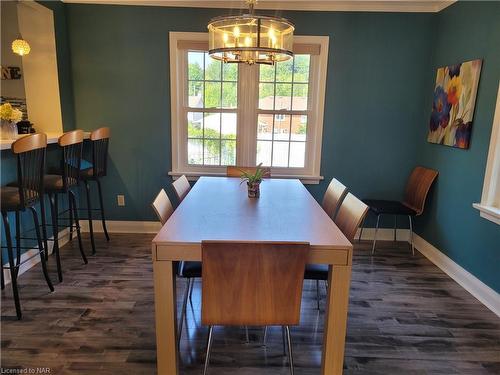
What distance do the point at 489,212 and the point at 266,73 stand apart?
7.85 ft

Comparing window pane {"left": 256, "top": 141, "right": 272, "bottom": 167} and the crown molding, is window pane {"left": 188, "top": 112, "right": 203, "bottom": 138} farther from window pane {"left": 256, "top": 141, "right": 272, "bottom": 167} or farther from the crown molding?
the crown molding

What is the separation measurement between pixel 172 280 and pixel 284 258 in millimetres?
539

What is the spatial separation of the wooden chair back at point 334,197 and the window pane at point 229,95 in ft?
5.46

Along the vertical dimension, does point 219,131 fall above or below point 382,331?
above

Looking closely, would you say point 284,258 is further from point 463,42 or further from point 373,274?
point 463,42

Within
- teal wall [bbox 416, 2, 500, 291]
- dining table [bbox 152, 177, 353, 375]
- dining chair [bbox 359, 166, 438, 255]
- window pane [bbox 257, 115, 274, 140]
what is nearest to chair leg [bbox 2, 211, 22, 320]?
dining table [bbox 152, 177, 353, 375]

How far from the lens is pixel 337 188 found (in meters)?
2.50

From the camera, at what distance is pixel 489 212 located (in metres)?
2.54

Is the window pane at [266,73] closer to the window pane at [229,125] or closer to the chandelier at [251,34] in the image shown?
the window pane at [229,125]

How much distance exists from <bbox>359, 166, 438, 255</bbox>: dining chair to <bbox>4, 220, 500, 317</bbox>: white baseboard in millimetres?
196

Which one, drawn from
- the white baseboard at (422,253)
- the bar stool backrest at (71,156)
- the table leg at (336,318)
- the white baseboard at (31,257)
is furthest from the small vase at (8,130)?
the table leg at (336,318)

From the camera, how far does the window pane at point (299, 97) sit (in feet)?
12.3

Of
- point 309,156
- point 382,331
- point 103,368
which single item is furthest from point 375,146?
point 103,368

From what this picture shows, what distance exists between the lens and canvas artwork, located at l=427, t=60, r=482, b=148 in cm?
283
